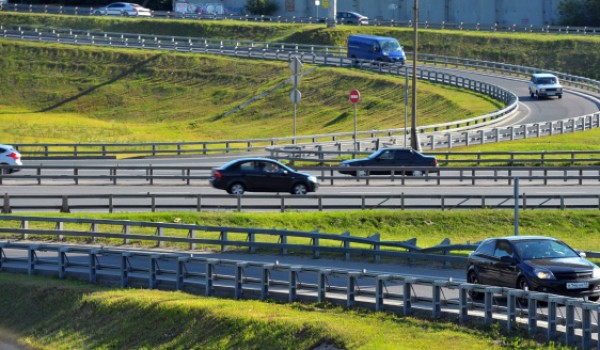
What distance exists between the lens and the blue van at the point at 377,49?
88.5 metres

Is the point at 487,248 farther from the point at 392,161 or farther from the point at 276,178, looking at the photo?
the point at 392,161

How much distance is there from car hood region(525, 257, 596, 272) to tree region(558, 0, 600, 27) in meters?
94.1

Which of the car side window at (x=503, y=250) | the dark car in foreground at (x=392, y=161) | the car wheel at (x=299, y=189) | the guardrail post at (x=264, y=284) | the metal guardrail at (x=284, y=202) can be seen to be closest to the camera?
the car side window at (x=503, y=250)

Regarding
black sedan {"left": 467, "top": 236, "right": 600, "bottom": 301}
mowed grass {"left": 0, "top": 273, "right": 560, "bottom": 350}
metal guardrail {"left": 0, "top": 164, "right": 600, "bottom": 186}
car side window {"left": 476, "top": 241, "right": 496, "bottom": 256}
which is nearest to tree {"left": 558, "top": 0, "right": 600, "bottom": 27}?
metal guardrail {"left": 0, "top": 164, "right": 600, "bottom": 186}

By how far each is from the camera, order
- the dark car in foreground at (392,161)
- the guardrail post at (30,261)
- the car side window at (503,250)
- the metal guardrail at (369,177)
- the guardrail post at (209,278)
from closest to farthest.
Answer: the car side window at (503,250) < the guardrail post at (209,278) < the guardrail post at (30,261) < the metal guardrail at (369,177) < the dark car in foreground at (392,161)

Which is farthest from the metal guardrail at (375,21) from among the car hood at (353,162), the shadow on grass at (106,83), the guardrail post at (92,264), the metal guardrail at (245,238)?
the guardrail post at (92,264)

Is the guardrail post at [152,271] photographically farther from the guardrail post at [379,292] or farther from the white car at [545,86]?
the white car at [545,86]

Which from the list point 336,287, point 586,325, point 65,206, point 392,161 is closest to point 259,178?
point 392,161

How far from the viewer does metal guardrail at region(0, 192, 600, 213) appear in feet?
119

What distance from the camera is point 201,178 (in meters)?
41.6

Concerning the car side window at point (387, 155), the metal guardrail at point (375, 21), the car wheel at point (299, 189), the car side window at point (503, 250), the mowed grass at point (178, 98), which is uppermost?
the metal guardrail at point (375, 21)

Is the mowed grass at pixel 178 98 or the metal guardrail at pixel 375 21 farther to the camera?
the metal guardrail at pixel 375 21

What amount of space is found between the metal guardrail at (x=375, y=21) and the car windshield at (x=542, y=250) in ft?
278

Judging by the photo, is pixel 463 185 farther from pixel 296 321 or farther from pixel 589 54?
pixel 589 54
